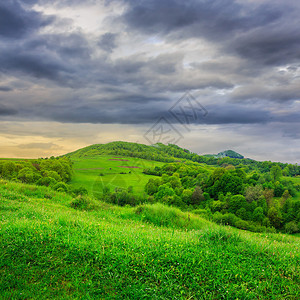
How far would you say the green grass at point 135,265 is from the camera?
4.98m

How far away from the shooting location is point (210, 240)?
695cm

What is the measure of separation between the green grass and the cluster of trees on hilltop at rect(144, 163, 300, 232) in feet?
131

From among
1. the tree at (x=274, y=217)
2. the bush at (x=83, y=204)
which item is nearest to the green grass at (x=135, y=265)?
the bush at (x=83, y=204)

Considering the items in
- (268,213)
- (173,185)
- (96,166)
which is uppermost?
(96,166)

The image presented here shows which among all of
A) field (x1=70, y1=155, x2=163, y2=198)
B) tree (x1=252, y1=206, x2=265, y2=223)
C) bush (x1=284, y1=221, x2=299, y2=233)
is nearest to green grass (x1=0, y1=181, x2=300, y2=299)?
bush (x1=284, y1=221, x2=299, y2=233)

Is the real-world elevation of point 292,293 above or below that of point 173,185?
above

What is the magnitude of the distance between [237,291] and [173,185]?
269ft

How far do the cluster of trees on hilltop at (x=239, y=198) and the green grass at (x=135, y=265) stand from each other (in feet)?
131

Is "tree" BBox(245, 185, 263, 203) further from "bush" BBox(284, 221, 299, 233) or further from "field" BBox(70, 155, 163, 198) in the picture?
"field" BBox(70, 155, 163, 198)

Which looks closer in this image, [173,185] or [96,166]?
[173,185]

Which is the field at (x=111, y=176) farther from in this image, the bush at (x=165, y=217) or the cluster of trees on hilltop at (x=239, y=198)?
the bush at (x=165, y=217)

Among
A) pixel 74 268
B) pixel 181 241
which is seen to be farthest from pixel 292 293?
pixel 74 268

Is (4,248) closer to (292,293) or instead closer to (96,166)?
(292,293)

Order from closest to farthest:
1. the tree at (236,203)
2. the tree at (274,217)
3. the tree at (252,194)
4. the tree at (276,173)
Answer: the tree at (274,217) → the tree at (236,203) → the tree at (252,194) → the tree at (276,173)
